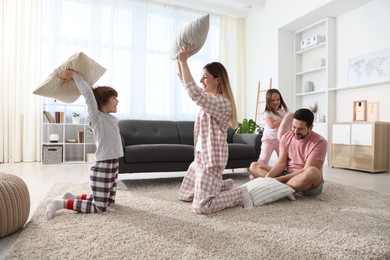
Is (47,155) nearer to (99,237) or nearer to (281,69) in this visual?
(99,237)

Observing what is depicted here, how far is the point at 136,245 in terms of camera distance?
4.16 ft

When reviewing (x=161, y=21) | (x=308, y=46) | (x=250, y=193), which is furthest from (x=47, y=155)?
(x=308, y=46)

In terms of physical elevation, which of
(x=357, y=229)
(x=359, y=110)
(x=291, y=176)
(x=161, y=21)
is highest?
(x=161, y=21)

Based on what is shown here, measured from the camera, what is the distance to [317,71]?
5.38 metres

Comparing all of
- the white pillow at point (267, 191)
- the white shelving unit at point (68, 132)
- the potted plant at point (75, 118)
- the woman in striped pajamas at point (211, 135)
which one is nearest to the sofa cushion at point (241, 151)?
the white pillow at point (267, 191)

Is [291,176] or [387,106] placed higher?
[387,106]

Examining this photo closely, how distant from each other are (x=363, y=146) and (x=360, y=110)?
2.06ft

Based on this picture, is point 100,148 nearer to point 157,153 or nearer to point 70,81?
point 70,81

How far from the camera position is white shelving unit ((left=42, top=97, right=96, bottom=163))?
16.0ft

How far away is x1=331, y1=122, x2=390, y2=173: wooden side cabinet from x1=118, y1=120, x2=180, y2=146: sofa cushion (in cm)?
260

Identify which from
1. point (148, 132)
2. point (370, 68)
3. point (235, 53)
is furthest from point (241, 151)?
point (235, 53)

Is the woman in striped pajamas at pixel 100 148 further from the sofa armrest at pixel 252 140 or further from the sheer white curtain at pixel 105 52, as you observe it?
the sheer white curtain at pixel 105 52

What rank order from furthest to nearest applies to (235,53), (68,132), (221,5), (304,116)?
(235,53) → (221,5) → (68,132) → (304,116)

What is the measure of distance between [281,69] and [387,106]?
2.06m
